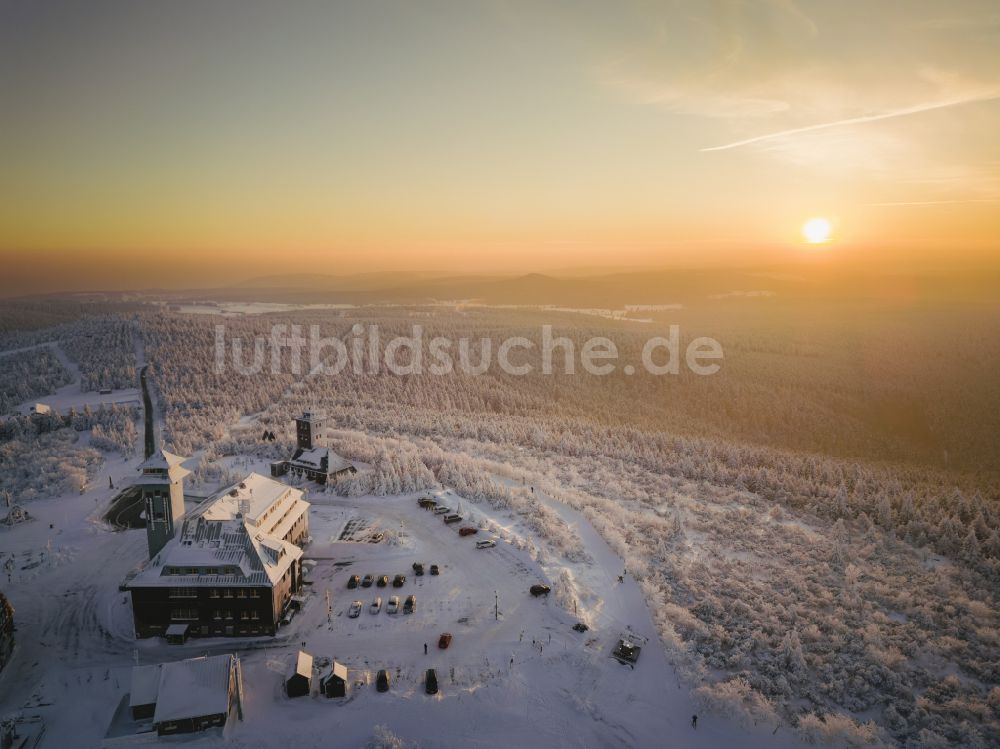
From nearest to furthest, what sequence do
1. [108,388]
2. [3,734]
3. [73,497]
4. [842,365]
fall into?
[3,734] < [73,497] < [108,388] < [842,365]

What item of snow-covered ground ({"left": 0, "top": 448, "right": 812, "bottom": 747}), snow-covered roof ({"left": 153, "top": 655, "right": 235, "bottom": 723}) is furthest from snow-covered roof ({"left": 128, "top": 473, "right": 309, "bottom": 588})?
snow-covered roof ({"left": 153, "top": 655, "right": 235, "bottom": 723})

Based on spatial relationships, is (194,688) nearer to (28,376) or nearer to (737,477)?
(737,477)

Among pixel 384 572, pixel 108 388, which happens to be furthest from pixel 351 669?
pixel 108 388

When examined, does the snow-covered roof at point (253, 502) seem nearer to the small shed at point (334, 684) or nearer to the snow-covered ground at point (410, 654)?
the snow-covered ground at point (410, 654)

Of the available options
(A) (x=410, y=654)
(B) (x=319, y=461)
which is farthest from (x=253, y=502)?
(B) (x=319, y=461)

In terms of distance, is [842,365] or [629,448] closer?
[629,448]

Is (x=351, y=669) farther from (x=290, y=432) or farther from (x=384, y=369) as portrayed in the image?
(x=384, y=369)

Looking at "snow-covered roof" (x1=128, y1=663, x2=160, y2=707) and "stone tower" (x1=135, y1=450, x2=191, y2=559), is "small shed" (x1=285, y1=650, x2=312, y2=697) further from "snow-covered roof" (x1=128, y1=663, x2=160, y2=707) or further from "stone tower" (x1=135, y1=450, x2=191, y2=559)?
"stone tower" (x1=135, y1=450, x2=191, y2=559)
